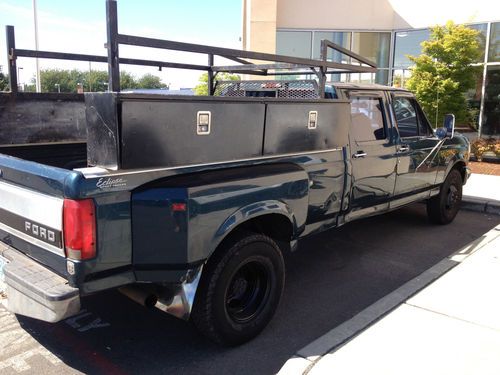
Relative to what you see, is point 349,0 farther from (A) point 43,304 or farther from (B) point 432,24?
(A) point 43,304

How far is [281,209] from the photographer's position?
3.52 metres

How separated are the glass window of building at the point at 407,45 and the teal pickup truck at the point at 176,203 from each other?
11.4 m

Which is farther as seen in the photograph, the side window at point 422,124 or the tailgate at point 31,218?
the side window at point 422,124

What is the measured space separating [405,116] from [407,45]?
10.1 m

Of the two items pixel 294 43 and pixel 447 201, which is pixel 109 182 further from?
pixel 294 43

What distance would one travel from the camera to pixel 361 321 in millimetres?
3648

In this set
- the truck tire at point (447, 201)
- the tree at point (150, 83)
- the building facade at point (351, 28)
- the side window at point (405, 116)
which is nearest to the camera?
the side window at point (405, 116)

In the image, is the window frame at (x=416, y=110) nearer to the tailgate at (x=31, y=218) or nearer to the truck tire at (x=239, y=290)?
the truck tire at (x=239, y=290)

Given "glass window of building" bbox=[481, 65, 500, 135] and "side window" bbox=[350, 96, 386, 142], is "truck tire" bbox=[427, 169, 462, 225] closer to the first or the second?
"side window" bbox=[350, 96, 386, 142]

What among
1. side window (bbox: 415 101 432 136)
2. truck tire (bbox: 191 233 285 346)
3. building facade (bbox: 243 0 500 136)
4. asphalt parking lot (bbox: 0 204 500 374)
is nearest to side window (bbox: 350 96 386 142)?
side window (bbox: 415 101 432 136)

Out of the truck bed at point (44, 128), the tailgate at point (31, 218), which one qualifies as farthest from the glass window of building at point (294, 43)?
the tailgate at point (31, 218)

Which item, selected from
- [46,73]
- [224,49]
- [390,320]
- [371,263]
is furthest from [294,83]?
[46,73]

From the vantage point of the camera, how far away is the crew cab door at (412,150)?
550cm

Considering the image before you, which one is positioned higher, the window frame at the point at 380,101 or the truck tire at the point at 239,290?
the window frame at the point at 380,101
